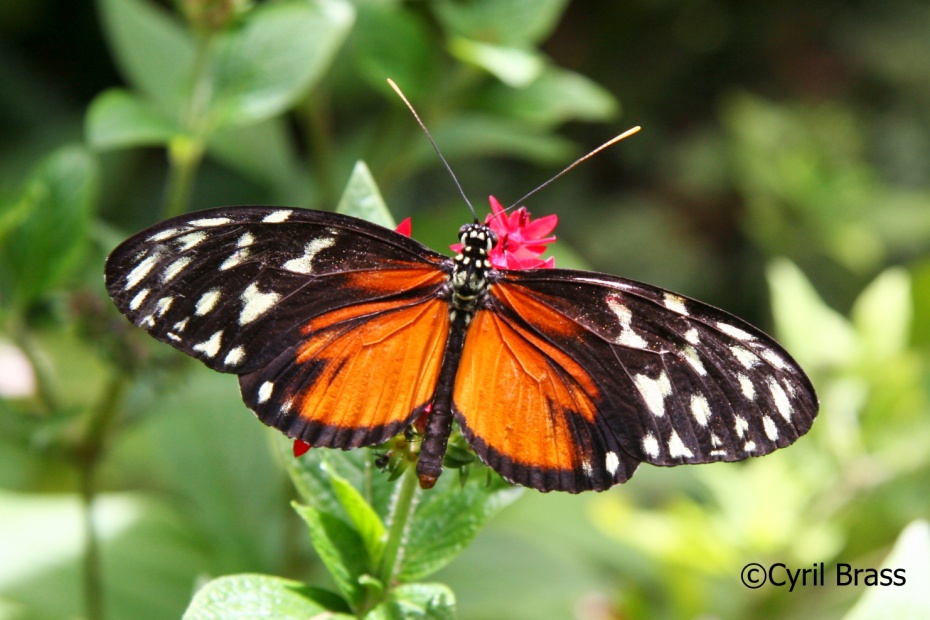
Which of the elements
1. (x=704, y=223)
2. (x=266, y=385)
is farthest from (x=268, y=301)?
(x=704, y=223)

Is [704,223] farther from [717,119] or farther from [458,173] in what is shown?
[458,173]

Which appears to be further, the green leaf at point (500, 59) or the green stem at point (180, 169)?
the green leaf at point (500, 59)

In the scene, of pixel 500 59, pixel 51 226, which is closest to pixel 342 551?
pixel 51 226

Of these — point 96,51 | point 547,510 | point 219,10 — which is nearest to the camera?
point 219,10

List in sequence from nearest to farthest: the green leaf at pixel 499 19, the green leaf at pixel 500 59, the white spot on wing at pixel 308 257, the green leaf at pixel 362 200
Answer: the white spot on wing at pixel 308 257 < the green leaf at pixel 362 200 < the green leaf at pixel 500 59 < the green leaf at pixel 499 19

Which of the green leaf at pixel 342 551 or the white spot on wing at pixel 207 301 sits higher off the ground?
the white spot on wing at pixel 207 301

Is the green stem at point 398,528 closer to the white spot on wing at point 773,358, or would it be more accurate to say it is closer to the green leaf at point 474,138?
the white spot on wing at point 773,358

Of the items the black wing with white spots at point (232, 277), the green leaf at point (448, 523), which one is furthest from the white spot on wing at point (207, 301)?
A: the green leaf at point (448, 523)

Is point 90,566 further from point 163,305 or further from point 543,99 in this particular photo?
point 543,99
